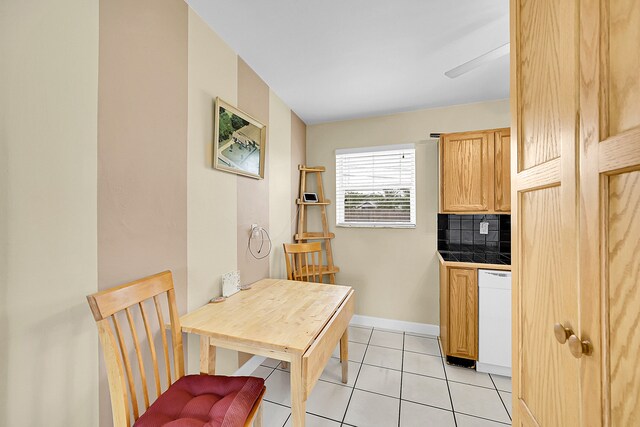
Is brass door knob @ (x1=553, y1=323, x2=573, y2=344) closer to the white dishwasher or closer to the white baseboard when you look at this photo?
the white dishwasher

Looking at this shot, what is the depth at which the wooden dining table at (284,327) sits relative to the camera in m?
1.15

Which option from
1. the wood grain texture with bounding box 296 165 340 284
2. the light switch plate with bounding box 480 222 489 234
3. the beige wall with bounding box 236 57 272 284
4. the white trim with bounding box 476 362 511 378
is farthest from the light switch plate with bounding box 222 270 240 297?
the light switch plate with bounding box 480 222 489 234

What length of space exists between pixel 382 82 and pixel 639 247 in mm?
2308

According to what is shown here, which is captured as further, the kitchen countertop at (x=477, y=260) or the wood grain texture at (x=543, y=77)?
the kitchen countertop at (x=477, y=260)

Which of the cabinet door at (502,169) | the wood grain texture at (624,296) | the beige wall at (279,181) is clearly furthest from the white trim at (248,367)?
the cabinet door at (502,169)

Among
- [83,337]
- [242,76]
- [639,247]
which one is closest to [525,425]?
[639,247]

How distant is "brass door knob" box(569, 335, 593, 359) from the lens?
54 centimetres

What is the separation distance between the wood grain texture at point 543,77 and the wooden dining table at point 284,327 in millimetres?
1184

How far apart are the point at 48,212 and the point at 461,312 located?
2.82 meters

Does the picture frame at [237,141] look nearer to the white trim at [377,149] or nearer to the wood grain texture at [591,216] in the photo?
the white trim at [377,149]

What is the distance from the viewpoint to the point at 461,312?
2.24 meters

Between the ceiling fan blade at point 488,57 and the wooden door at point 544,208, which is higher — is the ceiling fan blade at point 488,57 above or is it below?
above

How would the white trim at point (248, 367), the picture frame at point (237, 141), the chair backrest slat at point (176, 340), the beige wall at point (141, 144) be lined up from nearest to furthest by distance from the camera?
1. the beige wall at point (141, 144)
2. the chair backrest slat at point (176, 340)
3. the picture frame at point (237, 141)
4. the white trim at point (248, 367)

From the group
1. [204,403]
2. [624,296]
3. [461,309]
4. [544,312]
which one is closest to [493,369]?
[461,309]
